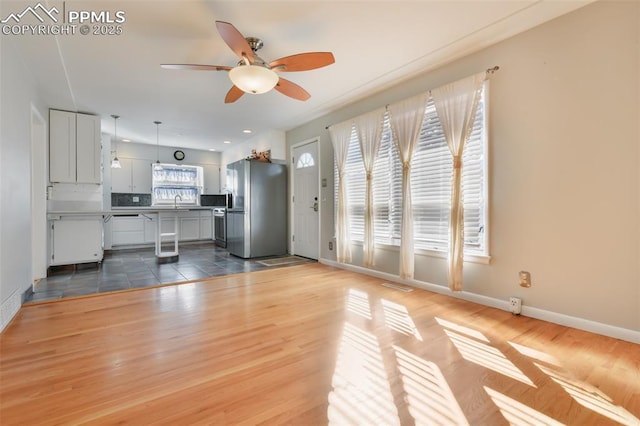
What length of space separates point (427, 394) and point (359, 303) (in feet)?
4.65

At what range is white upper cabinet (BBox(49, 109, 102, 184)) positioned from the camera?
4332 millimetres

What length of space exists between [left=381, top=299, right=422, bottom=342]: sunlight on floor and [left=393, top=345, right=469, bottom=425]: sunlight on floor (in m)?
0.39

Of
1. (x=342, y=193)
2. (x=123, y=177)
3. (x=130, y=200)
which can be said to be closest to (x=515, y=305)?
(x=342, y=193)

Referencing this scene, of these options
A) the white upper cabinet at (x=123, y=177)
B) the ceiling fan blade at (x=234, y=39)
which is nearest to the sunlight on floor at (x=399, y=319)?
the ceiling fan blade at (x=234, y=39)

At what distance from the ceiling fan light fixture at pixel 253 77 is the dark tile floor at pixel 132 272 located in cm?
267

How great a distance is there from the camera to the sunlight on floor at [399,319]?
7.33 ft

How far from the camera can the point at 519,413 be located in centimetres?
133

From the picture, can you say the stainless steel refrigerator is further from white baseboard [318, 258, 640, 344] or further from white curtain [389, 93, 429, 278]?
white curtain [389, 93, 429, 278]

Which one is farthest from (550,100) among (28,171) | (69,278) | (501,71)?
(69,278)

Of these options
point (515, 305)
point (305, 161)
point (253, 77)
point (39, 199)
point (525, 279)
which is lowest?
point (515, 305)

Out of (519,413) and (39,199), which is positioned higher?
(39,199)

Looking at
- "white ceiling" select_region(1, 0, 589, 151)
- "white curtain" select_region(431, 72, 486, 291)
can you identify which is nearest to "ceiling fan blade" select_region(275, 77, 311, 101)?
"white ceiling" select_region(1, 0, 589, 151)

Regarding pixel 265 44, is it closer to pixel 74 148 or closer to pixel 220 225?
pixel 74 148

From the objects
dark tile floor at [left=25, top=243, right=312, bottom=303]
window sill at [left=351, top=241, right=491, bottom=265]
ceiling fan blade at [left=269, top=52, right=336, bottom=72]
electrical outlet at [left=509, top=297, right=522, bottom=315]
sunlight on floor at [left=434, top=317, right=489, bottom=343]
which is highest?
ceiling fan blade at [left=269, top=52, right=336, bottom=72]
